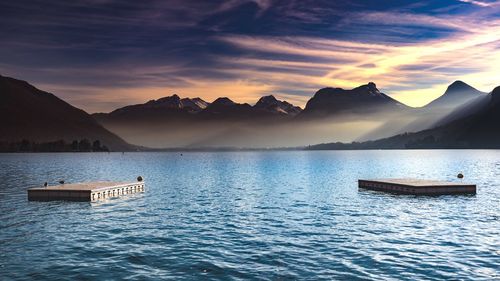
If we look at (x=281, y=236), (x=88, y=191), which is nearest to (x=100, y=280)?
(x=281, y=236)

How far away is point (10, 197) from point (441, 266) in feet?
197

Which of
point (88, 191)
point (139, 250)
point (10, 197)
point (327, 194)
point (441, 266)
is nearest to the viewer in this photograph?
point (441, 266)

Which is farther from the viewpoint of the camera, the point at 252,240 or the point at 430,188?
the point at 430,188

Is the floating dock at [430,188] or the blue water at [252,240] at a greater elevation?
the floating dock at [430,188]

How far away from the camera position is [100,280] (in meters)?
24.9

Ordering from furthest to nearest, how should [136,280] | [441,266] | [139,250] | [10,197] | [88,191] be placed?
[10,197] → [88,191] → [139,250] → [441,266] → [136,280]

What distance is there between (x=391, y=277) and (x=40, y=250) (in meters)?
23.6

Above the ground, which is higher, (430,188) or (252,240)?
(430,188)

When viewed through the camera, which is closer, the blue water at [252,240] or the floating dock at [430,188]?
the blue water at [252,240]

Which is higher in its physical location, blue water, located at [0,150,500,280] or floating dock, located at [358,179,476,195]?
floating dock, located at [358,179,476,195]

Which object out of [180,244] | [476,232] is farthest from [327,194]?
[180,244]

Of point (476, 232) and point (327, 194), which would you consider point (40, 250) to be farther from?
point (327, 194)

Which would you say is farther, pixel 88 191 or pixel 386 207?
pixel 88 191

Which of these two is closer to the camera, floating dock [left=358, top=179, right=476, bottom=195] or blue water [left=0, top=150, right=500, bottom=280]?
blue water [left=0, top=150, right=500, bottom=280]
